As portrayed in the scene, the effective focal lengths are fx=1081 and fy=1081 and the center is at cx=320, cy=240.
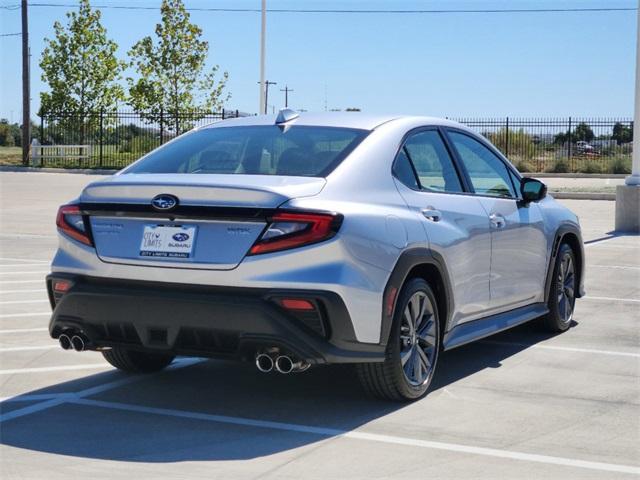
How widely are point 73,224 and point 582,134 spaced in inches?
1512

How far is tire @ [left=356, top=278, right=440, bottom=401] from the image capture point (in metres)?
5.77

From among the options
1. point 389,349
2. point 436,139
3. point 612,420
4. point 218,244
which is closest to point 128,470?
point 218,244

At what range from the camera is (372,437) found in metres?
5.32

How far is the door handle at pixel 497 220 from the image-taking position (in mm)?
7012

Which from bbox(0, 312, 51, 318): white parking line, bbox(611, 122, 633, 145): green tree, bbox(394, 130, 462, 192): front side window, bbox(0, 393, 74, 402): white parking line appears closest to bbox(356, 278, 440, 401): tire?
bbox(394, 130, 462, 192): front side window

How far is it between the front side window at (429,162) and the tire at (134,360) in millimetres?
1860

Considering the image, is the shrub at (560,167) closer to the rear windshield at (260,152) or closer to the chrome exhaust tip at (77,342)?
the rear windshield at (260,152)

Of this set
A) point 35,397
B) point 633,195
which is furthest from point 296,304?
point 633,195

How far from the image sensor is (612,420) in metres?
5.77

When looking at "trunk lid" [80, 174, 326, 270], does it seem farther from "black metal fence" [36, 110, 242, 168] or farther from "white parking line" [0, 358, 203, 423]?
"black metal fence" [36, 110, 242, 168]

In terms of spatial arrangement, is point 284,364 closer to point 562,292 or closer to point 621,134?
point 562,292

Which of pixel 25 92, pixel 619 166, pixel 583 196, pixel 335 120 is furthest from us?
pixel 25 92

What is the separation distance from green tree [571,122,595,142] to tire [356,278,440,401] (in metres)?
36.0

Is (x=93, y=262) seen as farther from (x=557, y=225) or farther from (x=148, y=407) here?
(x=557, y=225)
